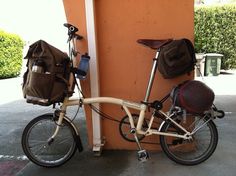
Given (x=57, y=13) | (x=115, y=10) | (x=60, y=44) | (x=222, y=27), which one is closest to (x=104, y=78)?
(x=115, y=10)

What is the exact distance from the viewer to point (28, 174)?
420cm

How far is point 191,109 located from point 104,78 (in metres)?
1.20

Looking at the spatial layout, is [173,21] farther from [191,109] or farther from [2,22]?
[2,22]

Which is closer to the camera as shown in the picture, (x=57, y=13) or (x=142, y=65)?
(x=142, y=65)

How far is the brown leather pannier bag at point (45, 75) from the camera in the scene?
3916mm

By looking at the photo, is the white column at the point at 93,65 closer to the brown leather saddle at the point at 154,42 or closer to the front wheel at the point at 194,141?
the brown leather saddle at the point at 154,42

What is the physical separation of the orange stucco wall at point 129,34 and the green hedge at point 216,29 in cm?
930

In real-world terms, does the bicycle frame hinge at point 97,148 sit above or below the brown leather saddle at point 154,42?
below

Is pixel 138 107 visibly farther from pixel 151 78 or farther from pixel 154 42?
pixel 154 42

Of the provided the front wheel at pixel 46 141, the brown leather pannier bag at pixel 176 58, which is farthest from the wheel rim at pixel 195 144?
the front wheel at pixel 46 141

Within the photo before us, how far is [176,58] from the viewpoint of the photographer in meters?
4.07

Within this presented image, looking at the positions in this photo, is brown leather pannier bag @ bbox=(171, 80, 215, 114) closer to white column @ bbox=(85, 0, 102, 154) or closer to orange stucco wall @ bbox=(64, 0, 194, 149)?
orange stucco wall @ bbox=(64, 0, 194, 149)

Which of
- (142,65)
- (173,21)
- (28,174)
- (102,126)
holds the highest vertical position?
(173,21)

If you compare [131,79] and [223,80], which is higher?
[131,79]
